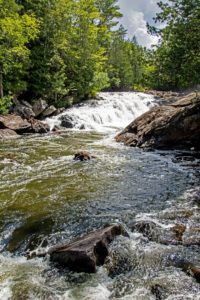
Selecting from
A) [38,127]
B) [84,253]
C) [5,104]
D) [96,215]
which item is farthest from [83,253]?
[5,104]

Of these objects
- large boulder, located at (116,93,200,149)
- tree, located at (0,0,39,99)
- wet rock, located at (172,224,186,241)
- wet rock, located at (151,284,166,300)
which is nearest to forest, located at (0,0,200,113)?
tree, located at (0,0,39,99)

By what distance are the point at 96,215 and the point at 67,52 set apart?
85.4ft

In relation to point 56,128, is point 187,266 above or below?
below

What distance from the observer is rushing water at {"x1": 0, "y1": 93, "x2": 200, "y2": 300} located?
535 cm

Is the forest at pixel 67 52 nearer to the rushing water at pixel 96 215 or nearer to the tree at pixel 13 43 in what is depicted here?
the tree at pixel 13 43

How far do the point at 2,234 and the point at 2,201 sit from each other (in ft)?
6.68

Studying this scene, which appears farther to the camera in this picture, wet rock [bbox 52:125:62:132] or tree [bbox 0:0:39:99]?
wet rock [bbox 52:125:62:132]

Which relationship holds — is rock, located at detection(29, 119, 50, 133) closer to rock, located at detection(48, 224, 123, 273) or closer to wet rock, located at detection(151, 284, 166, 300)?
rock, located at detection(48, 224, 123, 273)

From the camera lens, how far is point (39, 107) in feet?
85.9

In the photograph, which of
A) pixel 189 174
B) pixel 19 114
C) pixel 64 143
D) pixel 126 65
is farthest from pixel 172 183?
pixel 126 65

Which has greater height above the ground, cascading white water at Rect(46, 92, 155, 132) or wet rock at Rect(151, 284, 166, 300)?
cascading white water at Rect(46, 92, 155, 132)

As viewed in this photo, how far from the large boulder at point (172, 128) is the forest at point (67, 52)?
83.1 inches

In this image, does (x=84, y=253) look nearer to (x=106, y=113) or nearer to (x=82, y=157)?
(x=82, y=157)

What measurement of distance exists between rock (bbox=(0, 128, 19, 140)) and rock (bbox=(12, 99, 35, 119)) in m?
3.72
